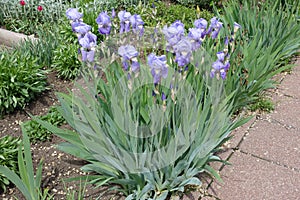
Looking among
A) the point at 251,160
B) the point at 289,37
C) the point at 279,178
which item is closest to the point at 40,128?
the point at 251,160

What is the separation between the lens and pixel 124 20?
207 centimetres

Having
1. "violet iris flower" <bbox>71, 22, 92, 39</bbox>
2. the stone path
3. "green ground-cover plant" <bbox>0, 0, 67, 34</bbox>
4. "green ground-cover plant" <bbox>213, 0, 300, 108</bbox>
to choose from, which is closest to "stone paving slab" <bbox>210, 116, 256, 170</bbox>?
the stone path

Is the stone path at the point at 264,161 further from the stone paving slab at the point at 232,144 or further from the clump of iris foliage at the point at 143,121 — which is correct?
the clump of iris foliage at the point at 143,121

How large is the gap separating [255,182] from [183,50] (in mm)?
1051

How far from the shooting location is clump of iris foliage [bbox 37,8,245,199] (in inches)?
78.5

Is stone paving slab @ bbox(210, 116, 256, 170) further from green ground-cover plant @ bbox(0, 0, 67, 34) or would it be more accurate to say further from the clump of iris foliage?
green ground-cover plant @ bbox(0, 0, 67, 34)

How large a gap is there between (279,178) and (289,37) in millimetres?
1689

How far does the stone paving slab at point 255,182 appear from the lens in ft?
7.47

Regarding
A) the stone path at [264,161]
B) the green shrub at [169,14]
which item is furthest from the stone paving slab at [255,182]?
the green shrub at [169,14]

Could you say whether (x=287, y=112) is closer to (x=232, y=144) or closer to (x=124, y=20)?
(x=232, y=144)

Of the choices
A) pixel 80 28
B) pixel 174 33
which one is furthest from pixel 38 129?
pixel 174 33

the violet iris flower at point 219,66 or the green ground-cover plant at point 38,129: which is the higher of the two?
the violet iris flower at point 219,66

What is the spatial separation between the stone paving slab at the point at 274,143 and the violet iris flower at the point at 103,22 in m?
1.34

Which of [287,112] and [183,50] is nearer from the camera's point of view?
[183,50]
